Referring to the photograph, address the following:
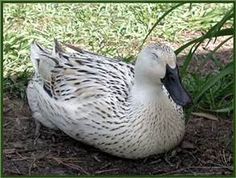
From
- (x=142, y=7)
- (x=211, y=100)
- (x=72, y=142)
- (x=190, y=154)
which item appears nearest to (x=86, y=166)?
(x=72, y=142)

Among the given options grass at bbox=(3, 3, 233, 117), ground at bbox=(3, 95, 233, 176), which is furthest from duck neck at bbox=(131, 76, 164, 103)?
grass at bbox=(3, 3, 233, 117)

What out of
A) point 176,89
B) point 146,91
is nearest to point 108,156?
point 146,91

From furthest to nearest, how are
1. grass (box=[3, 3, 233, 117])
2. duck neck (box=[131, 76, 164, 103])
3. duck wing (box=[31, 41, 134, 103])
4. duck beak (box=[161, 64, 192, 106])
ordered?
grass (box=[3, 3, 233, 117])
duck wing (box=[31, 41, 134, 103])
duck neck (box=[131, 76, 164, 103])
duck beak (box=[161, 64, 192, 106])

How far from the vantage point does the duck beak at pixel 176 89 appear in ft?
13.8

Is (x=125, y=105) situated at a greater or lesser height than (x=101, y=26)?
lesser

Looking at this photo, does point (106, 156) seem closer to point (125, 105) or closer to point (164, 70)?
point (125, 105)

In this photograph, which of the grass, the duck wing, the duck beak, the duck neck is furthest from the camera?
the grass

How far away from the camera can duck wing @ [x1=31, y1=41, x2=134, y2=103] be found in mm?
4594

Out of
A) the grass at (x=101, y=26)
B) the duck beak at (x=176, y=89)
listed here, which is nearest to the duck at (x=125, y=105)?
the duck beak at (x=176, y=89)

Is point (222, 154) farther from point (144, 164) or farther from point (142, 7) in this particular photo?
point (142, 7)

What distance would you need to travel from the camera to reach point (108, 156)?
4594 millimetres

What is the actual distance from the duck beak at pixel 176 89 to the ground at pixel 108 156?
1.52 ft

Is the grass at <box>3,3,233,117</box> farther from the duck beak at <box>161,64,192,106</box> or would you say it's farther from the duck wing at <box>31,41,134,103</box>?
the duck beak at <box>161,64,192,106</box>

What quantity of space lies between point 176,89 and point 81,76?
0.75m
